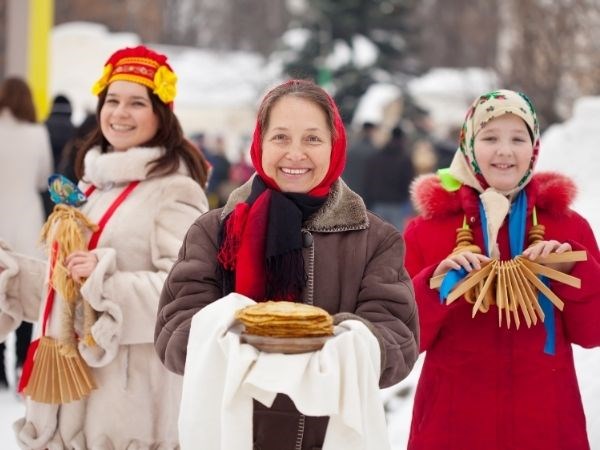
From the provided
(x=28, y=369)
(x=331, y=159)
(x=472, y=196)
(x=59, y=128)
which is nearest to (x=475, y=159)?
(x=472, y=196)

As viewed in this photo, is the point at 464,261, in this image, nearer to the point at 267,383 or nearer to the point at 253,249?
the point at 253,249

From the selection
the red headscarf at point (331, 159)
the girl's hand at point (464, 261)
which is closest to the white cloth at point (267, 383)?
the red headscarf at point (331, 159)

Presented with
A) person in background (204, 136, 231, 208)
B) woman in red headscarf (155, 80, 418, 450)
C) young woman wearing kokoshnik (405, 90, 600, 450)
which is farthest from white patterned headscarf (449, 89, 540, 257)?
person in background (204, 136, 231, 208)

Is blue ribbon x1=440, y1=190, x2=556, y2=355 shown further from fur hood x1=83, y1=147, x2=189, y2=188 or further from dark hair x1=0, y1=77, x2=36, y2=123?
dark hair x1=0, y1=77, x2=36, y2=123

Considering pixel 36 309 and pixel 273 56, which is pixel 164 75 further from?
pixel 273 56

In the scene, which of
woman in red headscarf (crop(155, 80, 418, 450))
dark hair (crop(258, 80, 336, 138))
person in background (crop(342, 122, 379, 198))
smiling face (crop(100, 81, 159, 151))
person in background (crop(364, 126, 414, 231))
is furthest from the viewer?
person in background (crop(342, 122, 379, 198))

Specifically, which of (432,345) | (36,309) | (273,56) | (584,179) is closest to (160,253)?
(36,309)

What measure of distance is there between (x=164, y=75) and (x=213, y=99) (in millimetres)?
38964

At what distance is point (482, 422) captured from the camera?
13.5 feet

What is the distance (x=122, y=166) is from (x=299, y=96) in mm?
1494

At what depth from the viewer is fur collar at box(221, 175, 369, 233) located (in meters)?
3.29

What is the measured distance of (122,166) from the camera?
459 cm

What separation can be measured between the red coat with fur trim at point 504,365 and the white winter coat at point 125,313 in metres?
1.02

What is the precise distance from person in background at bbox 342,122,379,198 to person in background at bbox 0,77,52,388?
825 centimetres
